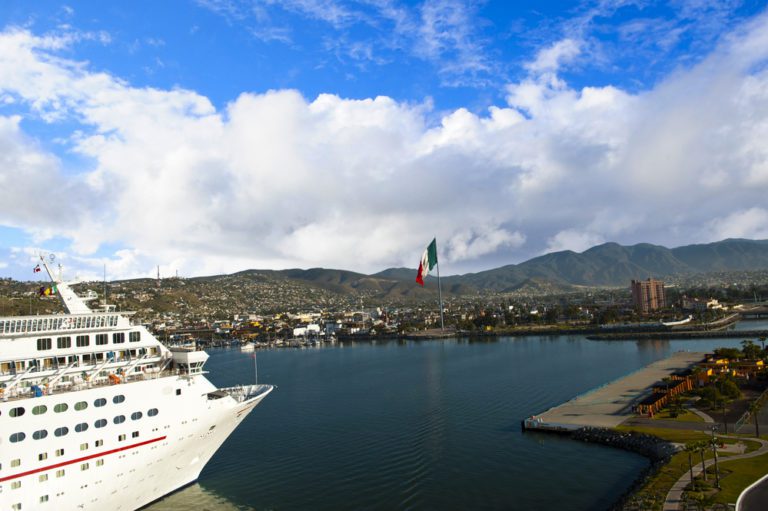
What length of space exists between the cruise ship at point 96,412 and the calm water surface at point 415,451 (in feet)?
11.6

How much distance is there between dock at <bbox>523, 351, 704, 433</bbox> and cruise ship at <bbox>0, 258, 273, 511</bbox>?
803 inches

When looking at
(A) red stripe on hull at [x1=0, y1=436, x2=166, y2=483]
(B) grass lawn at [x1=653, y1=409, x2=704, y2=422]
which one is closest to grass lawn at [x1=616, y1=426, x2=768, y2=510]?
(B) grass lawn at [x1=653, y1=409, x2=704, y2=422]

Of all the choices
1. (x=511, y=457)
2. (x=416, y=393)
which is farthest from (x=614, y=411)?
(x=416, y=393)

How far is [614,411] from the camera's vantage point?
3694 cm

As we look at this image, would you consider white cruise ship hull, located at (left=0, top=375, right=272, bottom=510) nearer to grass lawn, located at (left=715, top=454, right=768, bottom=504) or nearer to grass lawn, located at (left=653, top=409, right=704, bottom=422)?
grass lawn, located at (left=715, top=454, right=768, bottom=504)

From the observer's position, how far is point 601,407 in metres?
→ 38.3

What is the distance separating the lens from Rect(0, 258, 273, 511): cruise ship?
59.5 feet

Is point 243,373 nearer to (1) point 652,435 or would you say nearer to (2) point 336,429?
(2) point 336,429

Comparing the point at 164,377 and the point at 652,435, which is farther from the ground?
the point at 164,377

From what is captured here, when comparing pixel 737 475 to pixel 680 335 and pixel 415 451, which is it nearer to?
pixel 415 451

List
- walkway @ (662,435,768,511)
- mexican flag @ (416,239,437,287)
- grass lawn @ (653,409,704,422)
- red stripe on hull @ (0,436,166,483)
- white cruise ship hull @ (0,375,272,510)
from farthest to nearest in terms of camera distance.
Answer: mexican flag @ (416,239,437,287)
grass lawn @ (653,409,704,422)
walkway @ (662,435,768,511)
white cruise ship hull @ (0,375,272,510)
red stripe on hull @ (0,436,166,483)

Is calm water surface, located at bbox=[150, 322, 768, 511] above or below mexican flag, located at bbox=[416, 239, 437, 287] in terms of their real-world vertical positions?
below

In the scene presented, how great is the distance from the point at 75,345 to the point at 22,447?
4481mm

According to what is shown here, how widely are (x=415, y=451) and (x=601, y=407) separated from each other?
15635 millimetres
